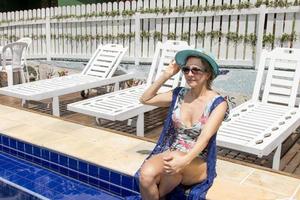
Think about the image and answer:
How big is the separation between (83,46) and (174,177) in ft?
22.8

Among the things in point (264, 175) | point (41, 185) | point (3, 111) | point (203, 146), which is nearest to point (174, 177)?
point (203, 146)

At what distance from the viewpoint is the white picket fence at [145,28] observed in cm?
622

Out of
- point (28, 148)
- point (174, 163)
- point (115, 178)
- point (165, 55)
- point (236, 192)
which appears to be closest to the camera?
point (174, 163)

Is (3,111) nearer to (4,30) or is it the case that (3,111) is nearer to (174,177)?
(174,177)

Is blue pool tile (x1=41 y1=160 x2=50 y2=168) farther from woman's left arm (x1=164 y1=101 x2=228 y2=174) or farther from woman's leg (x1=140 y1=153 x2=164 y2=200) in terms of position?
woman's left arm (x1=164 y1=101 x2=228 y2=174)

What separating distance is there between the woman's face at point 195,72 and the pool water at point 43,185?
1.43m

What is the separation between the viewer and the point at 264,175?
10.1 feet

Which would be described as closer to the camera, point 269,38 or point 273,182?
point 273,182

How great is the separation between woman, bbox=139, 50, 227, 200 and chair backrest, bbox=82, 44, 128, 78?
4042 millimetres

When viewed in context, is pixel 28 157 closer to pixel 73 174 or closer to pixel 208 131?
pixel 73 174

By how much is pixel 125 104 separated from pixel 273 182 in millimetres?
2370

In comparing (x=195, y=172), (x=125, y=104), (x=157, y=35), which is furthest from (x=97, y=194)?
(x=157, y=35)

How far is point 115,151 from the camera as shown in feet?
11.9

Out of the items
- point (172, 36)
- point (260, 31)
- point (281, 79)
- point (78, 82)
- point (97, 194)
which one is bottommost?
point (97, 194)
